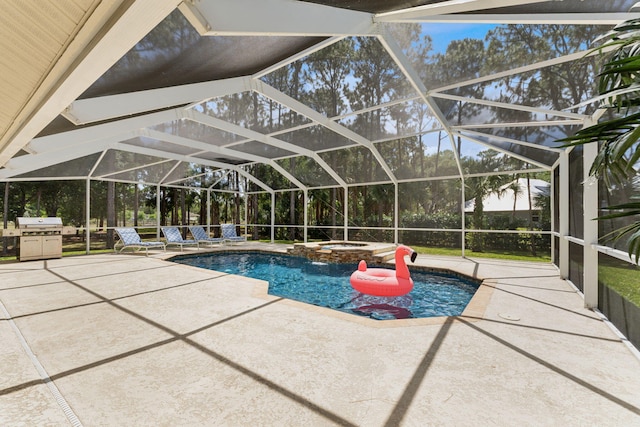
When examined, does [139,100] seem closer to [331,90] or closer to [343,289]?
[331,90]

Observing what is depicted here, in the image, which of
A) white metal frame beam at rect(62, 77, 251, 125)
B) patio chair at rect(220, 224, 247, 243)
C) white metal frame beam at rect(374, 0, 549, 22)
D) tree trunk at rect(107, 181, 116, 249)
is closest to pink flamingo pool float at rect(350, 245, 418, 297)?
white metal frame beam at rect(374, 0, 549, 22)

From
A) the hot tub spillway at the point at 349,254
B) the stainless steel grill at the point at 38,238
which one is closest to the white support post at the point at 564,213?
the hot tub spillway at the point at 349,254

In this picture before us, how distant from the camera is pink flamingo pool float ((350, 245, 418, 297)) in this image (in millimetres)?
5413

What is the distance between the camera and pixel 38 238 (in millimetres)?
8977

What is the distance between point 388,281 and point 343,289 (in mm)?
1648

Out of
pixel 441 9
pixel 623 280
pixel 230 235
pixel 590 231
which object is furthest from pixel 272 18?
pixel 230 235

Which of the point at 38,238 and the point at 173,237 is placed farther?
the point at 173,237

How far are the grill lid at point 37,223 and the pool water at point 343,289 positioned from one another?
3934 mm

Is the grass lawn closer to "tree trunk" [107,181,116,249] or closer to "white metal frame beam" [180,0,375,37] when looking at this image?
"white metal frame beam" [180,0,375,37]

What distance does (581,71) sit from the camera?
13.6ft

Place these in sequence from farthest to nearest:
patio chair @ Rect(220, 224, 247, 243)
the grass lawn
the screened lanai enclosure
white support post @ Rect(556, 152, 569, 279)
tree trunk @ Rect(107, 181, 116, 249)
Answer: patio chair @ Rect(220, 224, 247, 243), tree trunk @ Rect(107, 181, 116, 249), white support post @ Rect(556, 152, 569, 279), the grass lawn, the screened lanai enclosure

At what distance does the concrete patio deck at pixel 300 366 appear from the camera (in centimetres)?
197

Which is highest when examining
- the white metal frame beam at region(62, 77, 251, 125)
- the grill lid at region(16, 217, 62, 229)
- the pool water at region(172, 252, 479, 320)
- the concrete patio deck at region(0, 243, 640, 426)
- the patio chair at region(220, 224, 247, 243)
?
the white metal frame beam at region(62, 77, 251, 125)

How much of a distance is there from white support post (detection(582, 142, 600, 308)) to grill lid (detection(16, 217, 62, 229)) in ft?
44.5
